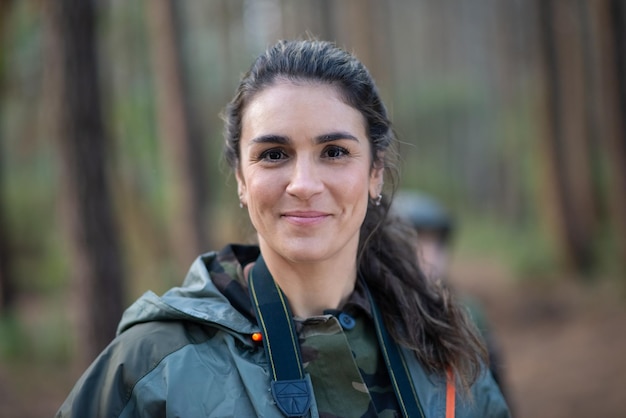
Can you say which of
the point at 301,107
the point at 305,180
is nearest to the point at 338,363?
the point at 305,180

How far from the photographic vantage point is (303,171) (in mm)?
2012

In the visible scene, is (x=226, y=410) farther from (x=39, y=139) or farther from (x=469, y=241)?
(x=469, y=241)

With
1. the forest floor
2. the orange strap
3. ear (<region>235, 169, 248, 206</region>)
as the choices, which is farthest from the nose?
the forest floor

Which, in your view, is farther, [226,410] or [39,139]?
[39,139]

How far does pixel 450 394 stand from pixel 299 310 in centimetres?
60

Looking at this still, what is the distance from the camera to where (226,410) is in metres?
1.82

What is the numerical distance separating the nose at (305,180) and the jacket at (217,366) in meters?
0.40

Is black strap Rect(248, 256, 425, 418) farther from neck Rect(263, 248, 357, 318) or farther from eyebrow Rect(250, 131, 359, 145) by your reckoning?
eyebrow Rect(250, 131, 359, 145)

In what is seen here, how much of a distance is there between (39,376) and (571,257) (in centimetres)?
905

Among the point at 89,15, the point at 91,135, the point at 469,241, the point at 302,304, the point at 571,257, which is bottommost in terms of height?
the point at 469,241

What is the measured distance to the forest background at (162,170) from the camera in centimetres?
532

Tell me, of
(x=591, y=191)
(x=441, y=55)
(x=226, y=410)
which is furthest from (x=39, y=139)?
(x=441, y=55)

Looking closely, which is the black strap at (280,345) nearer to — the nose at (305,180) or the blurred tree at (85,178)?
the nose at (305,180)

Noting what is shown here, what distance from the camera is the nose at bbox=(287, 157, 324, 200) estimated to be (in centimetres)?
199
